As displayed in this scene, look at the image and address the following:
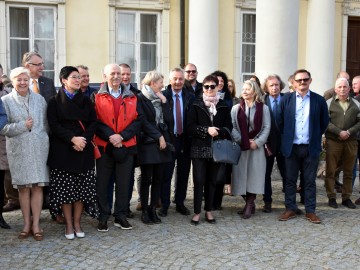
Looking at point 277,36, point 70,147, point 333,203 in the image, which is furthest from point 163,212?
point 277,36

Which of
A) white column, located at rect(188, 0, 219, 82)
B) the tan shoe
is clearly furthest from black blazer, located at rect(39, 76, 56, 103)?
white column, located at rect(188, 0, 219, 82)

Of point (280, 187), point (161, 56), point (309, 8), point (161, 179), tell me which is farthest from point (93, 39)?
point (161, 179)

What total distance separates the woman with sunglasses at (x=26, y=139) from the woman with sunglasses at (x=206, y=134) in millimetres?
1753

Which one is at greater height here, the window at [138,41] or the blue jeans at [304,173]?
the window at [138,41]

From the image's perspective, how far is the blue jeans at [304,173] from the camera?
21.1ft

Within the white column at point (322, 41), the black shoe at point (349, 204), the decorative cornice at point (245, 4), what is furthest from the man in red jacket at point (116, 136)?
the white column at point (322, 41)

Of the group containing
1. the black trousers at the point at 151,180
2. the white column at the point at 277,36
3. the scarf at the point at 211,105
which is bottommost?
the black trousers at the point at 151,180

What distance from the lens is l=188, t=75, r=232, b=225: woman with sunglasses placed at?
20.3 feet

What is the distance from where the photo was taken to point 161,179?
6305 mm

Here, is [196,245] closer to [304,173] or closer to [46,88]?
[304,173]

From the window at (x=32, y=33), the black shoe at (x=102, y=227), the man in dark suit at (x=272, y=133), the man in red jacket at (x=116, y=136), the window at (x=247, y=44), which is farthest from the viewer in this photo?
the window at (x=247, y=44)

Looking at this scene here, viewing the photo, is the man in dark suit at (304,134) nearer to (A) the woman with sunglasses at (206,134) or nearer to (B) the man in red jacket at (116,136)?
(A) the woman with sunglasses at (206,134)

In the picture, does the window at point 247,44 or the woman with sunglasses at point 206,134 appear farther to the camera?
the window at point 247,44

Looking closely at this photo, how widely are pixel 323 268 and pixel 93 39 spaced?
9.58 meters
